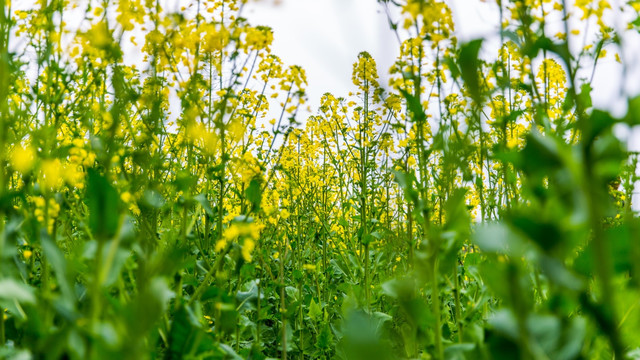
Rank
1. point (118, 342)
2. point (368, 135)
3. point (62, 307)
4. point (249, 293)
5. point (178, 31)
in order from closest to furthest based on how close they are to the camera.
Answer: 1. point (118, 342)
2. point (62, 307)
3. point (178, 31)
4. point (249, 293)
5. point (368, 135)

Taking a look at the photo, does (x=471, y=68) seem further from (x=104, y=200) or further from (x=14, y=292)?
(x=14, y=292)

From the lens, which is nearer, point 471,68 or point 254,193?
point 471,68

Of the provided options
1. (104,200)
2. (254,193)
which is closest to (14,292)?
(104,200)

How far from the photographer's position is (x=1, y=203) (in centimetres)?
158

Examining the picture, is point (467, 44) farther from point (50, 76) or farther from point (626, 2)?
point (50, 76)

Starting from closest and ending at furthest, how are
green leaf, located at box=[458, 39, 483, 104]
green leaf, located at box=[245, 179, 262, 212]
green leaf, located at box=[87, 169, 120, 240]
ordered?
1. green leaf, located at box=[458, 39, 483, 104]
2. green leaf, located at box=[87, 169, 120, 240]
3. green leaf, located at box=[245, 179, 262, 212]

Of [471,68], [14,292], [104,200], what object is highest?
[471,68]

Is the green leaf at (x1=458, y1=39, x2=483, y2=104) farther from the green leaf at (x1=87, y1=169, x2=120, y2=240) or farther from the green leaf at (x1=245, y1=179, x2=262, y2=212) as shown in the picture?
the green leaf at (x1=245, y1=179, x2=262, y2=212)

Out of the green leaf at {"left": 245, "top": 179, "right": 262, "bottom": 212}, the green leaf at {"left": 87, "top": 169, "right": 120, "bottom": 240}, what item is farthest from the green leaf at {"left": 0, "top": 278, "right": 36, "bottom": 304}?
the green leaf at {"left": 245, "top": 179, "right": 262, "bottom": 212}

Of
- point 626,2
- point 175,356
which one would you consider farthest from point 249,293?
point 626,2

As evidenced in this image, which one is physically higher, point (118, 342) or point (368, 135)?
point (368, 135)

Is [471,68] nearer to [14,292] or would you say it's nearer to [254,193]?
[14,292]

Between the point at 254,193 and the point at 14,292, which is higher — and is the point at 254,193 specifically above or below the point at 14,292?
above

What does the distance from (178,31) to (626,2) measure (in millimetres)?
1855
